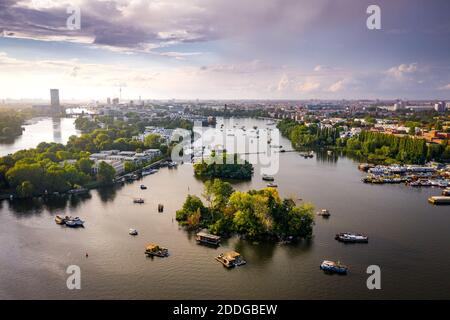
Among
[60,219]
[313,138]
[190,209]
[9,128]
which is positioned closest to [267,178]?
[190,209]

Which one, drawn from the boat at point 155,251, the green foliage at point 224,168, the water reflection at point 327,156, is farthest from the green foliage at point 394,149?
the boat at point 155,251

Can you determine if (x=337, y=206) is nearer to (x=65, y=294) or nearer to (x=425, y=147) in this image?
(x=65, y=294)

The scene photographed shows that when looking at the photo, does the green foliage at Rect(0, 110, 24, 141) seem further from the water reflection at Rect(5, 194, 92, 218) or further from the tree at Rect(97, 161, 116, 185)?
the water reflection at Rect(5, 194, 92, 218)

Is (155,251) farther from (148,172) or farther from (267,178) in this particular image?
(148,172)

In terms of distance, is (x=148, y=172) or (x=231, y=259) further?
(x=148, y=172)

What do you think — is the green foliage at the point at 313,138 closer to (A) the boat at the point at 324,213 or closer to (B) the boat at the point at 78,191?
(A) the boat at the point at 324,213
